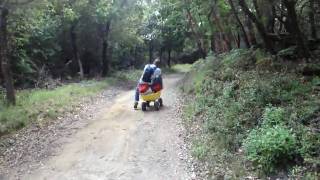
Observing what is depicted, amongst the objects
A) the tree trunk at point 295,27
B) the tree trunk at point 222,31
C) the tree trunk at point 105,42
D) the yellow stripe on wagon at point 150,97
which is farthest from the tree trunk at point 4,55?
the tree trunk at point 105,42

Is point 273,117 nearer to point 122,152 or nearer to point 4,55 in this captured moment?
point 122,152

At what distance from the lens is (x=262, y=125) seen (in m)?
9.69

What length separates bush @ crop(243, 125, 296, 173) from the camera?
26.5 feet

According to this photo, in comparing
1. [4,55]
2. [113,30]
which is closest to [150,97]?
[4,55]

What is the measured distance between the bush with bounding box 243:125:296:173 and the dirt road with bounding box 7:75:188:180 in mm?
1709

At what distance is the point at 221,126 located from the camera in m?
11.4

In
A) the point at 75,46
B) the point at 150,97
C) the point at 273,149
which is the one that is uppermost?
the point at 75,46

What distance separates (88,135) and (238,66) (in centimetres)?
845

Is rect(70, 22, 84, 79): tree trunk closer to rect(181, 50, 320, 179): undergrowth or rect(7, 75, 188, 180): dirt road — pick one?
rect(7, 75, 188, 180): dirt road

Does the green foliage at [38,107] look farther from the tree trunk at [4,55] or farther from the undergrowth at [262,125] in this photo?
the undergrowth at [262,125]

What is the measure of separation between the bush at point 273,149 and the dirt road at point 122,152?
1.71 meters

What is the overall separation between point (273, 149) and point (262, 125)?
1592 mm

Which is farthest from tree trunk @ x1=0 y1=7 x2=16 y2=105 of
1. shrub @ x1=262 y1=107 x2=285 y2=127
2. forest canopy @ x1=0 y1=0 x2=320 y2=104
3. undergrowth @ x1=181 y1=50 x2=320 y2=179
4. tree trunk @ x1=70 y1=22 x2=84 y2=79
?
tree trunk @ x1=70 y1=22 x2=84 y2=79

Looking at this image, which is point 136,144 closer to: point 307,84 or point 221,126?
point 221,126
